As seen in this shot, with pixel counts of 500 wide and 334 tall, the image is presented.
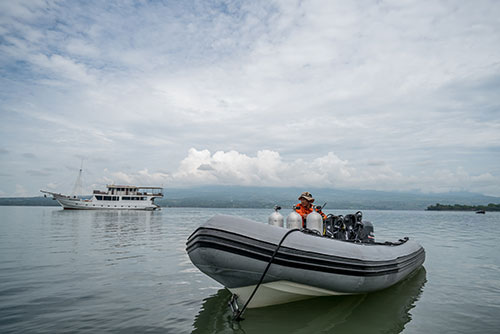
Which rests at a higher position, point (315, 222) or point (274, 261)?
point (315, 222)

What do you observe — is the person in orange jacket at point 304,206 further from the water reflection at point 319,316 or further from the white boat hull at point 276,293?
the white boat hull at point 276,293

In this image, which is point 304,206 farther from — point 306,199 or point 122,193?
→ point 122,193

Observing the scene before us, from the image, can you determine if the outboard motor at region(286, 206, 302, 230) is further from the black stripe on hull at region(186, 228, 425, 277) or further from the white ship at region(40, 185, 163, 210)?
the white ship at region(40, 185, 163, 210)

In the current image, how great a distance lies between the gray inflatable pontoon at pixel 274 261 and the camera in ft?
15.2

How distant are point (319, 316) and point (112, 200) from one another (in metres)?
59.8

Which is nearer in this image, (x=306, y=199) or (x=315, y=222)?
(x=315, y=222)

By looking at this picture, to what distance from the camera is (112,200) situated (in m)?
58.9

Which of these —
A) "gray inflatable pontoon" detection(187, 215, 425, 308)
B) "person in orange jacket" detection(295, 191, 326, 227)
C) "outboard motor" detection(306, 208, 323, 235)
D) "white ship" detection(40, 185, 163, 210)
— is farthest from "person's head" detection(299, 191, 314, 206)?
"white ship" detection(40, 185, 163, 210)

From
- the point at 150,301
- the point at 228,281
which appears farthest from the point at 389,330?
the point at 150,301

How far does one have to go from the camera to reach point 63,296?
6.26 m

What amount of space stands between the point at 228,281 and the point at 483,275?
26.8 ft

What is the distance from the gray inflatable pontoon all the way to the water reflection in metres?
0.31

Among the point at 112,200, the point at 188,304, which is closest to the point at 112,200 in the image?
the point at 112,200

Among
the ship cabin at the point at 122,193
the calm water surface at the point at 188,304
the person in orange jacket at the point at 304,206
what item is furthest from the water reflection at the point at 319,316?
the ship cabin at the point at 122,193
